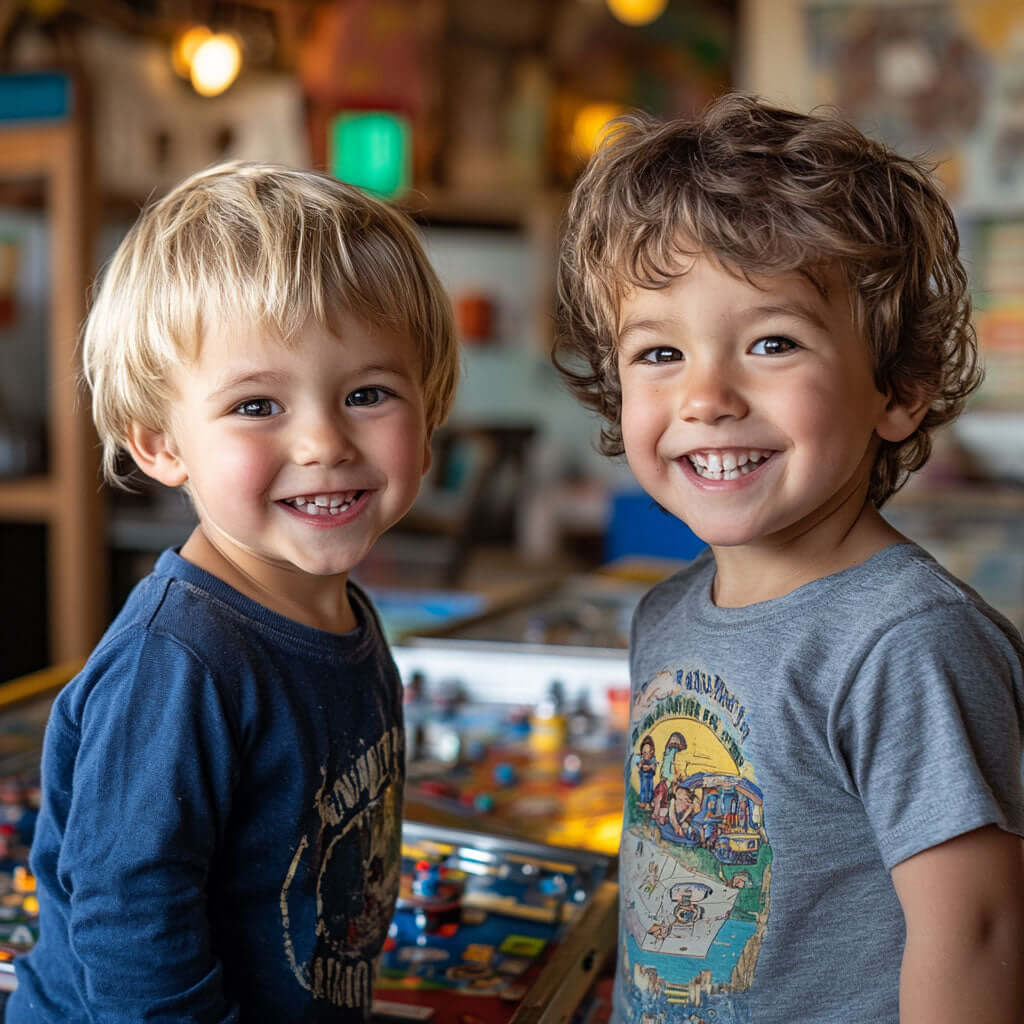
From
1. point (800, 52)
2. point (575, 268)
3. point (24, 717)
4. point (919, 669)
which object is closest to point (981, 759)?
point (919, 669)

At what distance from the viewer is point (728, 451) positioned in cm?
89

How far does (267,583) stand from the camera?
3.24 ft

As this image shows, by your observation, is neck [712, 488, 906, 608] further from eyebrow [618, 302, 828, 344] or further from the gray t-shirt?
eyebrow [618, 302, 828, 344]

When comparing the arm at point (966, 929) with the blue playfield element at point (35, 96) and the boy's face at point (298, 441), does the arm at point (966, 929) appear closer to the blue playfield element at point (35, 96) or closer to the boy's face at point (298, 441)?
the boy's face at point (298, 441)

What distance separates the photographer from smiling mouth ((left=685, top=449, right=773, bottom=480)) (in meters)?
0.89

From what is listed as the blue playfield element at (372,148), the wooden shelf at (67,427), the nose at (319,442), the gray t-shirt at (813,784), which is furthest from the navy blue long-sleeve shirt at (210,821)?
the blue playfield element at (372,148)

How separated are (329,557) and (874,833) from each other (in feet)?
1.44

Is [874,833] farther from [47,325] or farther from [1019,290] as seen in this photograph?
[1019,290]

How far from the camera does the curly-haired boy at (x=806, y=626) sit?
2.62 ft

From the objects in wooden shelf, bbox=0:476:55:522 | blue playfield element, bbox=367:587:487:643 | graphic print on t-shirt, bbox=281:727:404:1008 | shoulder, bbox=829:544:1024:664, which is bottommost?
blue playfield element, bbox=367:587:487:643

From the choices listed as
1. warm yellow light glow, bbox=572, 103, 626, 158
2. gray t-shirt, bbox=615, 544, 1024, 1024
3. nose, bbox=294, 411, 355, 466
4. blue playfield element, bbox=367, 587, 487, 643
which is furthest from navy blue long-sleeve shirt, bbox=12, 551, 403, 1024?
warm yellow light glow, bbox=572, 103, 626, 158

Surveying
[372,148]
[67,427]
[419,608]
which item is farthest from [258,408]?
[372,148]

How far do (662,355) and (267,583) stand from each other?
1.16ft

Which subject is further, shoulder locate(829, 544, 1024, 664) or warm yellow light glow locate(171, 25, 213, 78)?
warm yellow light glow locate(171, 25, 213, 78)
